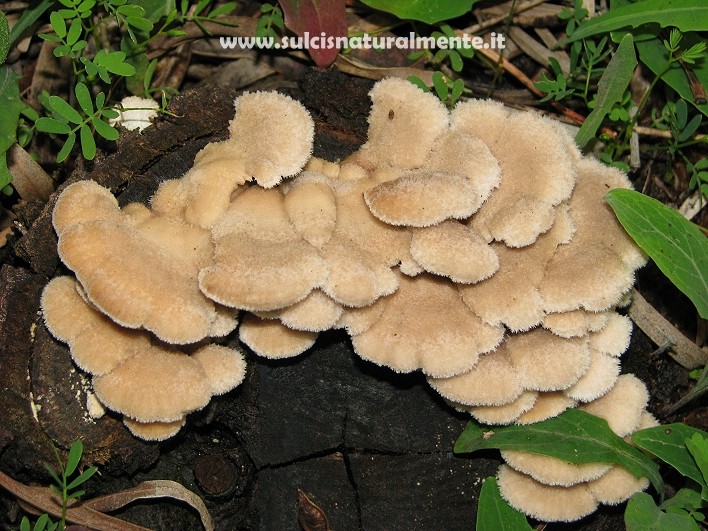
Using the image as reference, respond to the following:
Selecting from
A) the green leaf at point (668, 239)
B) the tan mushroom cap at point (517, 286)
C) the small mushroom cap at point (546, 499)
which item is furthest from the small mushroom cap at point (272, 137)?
the small mushroom cap at point (546, 499)

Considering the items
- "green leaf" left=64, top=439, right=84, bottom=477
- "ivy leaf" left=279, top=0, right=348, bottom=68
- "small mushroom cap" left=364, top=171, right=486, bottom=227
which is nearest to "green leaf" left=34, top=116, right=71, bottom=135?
"ivy leaf" left=279, top=0, right=348, bottom=68

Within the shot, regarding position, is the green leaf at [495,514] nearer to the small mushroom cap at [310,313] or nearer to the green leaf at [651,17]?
the small mushroom cap at [310,313]

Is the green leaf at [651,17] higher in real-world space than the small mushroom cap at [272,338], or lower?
higher

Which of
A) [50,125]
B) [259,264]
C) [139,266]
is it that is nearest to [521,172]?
[259,264]

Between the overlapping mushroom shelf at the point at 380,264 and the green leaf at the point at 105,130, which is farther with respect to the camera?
the green leaf at the point at 105,130

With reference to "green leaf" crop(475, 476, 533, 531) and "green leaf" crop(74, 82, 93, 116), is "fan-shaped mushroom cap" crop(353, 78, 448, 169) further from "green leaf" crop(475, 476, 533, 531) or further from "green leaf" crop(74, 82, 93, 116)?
"green leaf" crop(475, 476, 533, 531)

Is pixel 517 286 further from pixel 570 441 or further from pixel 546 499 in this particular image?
pixel 546 499
